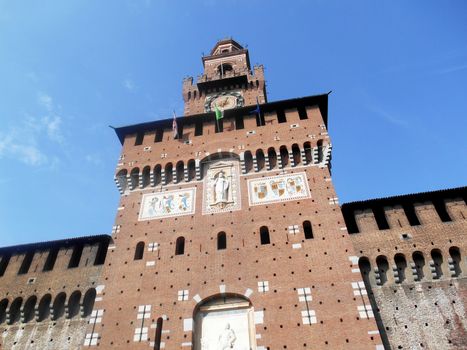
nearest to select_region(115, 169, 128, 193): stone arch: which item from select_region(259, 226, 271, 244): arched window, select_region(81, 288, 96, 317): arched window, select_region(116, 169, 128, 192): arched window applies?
select_region(116, 169, 128, 192): arched window

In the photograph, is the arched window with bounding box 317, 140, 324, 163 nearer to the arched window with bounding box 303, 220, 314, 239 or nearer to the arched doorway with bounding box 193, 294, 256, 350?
the arched window with bounding box 303, 220, 314, 239

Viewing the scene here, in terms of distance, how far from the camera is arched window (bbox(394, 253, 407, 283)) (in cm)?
1369

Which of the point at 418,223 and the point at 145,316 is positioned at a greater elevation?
the point at 418,223

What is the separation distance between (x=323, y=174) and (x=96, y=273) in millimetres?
9721

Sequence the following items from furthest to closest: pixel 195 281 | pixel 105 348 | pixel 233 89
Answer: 1. pixel 233 89
2. pixel 195 281
3. pixel 105 348

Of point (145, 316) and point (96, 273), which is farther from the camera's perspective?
point (96, 273)

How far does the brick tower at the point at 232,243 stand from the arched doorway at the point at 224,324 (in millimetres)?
33

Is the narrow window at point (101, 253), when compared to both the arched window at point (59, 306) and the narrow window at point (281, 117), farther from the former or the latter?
the narrow window at point (281, 117)

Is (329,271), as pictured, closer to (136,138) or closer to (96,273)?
(96,273)

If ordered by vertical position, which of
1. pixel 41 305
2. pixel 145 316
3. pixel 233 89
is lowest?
pixel 145 316

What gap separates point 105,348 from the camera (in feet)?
41.8

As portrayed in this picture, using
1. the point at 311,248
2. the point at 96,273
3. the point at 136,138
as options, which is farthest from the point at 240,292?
the point at 136,138

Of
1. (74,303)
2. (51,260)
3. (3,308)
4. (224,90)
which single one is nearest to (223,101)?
(224,90)

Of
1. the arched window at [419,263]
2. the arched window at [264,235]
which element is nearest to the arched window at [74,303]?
the arched window at [264,235]
